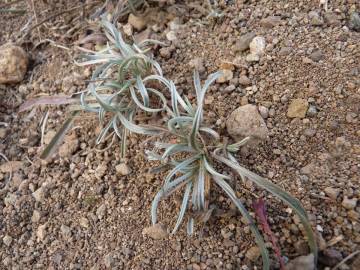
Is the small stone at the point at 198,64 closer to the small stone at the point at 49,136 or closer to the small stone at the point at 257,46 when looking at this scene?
the small stone at the point at 257,46

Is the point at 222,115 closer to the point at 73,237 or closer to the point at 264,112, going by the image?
the point at 264,112

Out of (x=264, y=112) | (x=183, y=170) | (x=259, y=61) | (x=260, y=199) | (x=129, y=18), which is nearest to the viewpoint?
(x=260, y=199)

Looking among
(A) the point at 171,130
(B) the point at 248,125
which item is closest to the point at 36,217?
(A) the point at 171,130

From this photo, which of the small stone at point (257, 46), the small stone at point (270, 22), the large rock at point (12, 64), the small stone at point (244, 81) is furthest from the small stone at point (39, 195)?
the small stone at point (270, 22)

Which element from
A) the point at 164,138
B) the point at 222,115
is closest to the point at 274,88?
the point at 222,115

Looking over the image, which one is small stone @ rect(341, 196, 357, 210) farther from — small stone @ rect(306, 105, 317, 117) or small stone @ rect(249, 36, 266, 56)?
small stone @ rect(249, 36, 266, 56)

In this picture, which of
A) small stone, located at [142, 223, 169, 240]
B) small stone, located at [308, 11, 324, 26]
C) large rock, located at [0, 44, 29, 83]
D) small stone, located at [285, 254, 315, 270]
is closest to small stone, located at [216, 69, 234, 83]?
small stone, located at [308, 11, 324, 26]

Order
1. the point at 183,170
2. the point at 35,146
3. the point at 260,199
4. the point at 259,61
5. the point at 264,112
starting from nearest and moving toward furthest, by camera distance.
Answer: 1. the point at 260,199
2. the point at 183,170
3. the point at 264,112
4. the point at 259,61
5. the point at 35,146
